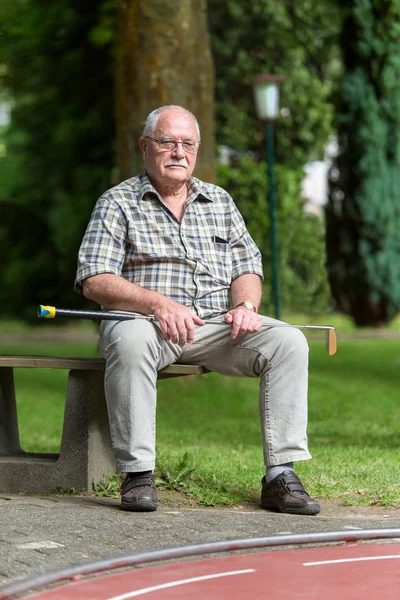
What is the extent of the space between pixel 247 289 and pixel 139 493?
103cm

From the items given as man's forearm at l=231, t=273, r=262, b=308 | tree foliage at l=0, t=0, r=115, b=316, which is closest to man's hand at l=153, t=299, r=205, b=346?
man's forearm at l=231, t=273, r=262, b=308

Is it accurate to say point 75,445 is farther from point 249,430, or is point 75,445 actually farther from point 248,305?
point 249,430

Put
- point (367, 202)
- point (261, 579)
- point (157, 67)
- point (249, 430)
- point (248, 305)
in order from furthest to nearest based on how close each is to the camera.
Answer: point (367, 202) → point (157, 67) → point (249, 430) → point (248, 305) → point (261, 579)

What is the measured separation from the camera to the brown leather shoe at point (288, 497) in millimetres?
4484

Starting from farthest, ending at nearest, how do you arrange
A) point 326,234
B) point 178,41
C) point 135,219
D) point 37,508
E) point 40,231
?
point 326,234 → point 40,231 → point 178,41 → point 135,219 → point 37,508

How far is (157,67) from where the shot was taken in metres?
9.89

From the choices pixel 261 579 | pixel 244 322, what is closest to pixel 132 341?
pixel 244 322

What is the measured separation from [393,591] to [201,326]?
1811 millimetres

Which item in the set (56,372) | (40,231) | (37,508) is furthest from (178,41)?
(40,231)

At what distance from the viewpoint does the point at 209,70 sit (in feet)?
33.3

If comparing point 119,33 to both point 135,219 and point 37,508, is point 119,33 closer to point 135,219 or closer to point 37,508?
point 135,219

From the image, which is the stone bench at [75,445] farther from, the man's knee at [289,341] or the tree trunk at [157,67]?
the tree trunk at [157,67]

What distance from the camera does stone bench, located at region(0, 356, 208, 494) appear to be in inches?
194

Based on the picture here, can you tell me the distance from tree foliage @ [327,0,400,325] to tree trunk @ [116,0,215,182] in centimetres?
1327
